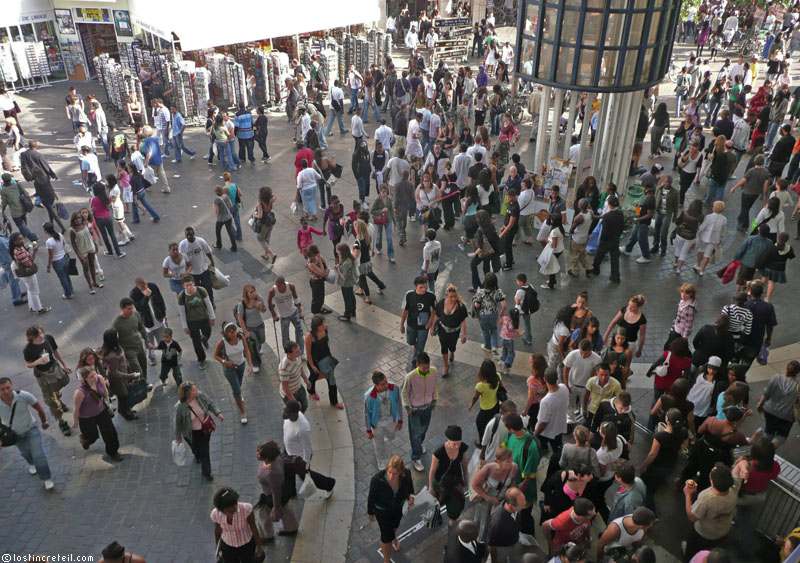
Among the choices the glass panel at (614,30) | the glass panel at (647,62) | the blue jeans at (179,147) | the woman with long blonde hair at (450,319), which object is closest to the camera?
the woman with long blonde hair at (450,319)

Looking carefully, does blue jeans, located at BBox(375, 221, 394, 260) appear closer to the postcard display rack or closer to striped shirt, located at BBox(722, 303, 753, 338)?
striped shirt, located at BBox(722, 303, 753, 338)

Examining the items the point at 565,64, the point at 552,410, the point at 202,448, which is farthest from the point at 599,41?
the point at 202,448

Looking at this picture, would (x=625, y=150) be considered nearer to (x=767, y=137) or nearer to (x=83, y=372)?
(x=767, y=137)

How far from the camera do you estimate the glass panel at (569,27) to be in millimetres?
12777

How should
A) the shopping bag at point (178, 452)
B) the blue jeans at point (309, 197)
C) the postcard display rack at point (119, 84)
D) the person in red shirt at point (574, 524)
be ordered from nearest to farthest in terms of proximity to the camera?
the person in red shirt at point (574, 524) < the shopping bag at point (178, 452) < the blue jeans at point (309, 197) < the postcard display rack at point (119, 84)

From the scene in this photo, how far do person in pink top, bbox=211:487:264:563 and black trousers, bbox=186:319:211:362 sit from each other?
4.05 m

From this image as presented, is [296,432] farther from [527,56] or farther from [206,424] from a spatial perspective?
[527,56]

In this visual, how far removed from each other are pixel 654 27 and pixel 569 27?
1693 millimetres

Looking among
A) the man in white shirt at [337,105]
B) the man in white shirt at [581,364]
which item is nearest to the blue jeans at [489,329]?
the man in white shirt at [581,364]

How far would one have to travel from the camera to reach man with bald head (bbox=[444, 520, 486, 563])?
555cm

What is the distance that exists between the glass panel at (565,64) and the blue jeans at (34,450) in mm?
11130

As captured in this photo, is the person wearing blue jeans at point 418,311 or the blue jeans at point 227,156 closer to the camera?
the person wearing blue jeans at point 418,311

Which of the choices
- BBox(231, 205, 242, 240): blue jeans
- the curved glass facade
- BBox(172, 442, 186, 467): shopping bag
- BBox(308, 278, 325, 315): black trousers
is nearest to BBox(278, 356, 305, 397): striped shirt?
BBox(172, 442, 186, 467): shopping bag

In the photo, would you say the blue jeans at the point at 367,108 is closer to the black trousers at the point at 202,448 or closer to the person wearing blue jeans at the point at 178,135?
the person wearing blue jeans at the point at 178,135
